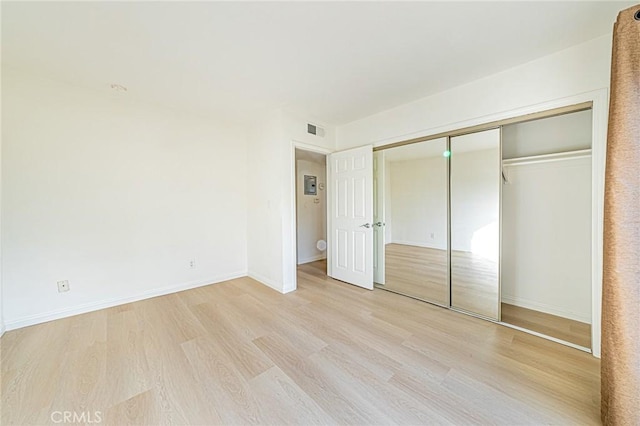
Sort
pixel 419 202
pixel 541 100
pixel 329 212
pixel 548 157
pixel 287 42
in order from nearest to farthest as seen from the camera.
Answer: pixel 287 42 < pixel 541 100 < pixel 548 157 < pixel 419 202 < pixel 329 212

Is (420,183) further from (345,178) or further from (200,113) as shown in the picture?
(200,113)

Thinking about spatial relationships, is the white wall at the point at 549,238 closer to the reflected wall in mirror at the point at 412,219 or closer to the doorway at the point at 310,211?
the reflected wall in mirror at the point at 412,219

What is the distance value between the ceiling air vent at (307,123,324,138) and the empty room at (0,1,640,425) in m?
0.03

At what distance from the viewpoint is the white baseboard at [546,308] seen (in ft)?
7.64

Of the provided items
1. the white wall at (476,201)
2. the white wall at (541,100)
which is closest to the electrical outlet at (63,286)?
the white wall at (541,100)

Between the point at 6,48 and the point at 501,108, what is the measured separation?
438cm

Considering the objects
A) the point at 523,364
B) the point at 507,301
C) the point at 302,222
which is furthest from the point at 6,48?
the point at 507,301

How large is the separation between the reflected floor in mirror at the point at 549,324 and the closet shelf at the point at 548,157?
1614 millimetres

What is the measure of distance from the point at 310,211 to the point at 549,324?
392 centimetres

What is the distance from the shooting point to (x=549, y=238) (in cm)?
249

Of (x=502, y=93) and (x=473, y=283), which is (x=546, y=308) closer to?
(x=473, y=283)

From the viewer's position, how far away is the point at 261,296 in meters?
3.10

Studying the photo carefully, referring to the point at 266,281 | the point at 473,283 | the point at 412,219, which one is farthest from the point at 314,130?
the point at 473,283

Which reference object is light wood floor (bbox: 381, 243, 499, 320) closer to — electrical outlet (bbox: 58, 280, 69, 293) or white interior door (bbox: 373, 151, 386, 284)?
white interior door (bbox: 373, 151, 386, 284)
